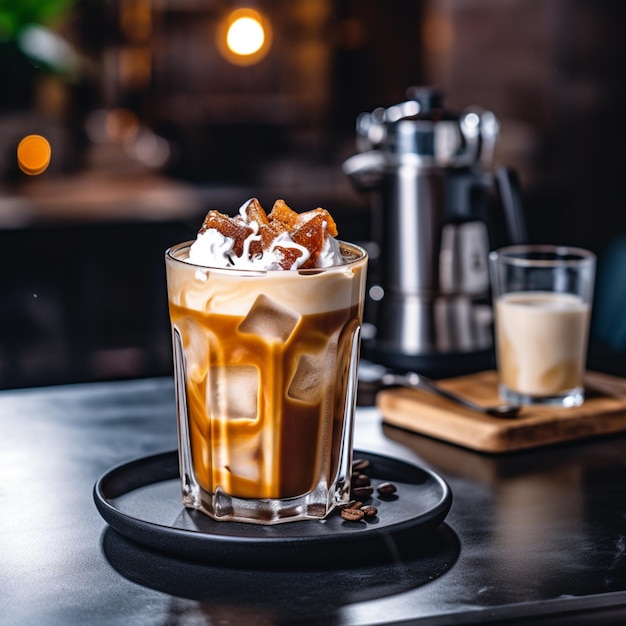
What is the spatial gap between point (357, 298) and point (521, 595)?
12.4 inches

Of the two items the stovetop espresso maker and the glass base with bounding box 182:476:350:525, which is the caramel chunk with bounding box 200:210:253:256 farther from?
the stovetop espresso maker

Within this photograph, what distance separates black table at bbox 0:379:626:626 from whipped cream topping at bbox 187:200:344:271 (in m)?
0.26

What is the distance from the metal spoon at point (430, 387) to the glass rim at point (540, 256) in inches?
8.0

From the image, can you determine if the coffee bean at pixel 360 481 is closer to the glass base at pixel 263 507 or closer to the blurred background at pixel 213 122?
the glass base at pixel 263 507

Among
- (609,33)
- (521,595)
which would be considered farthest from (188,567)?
(609,33)

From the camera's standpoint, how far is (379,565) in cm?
94

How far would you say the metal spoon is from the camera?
52.9 inches

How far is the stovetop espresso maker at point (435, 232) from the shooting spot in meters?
1.69

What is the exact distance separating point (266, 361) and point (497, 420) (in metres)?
0.43

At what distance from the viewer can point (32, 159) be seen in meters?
4.69

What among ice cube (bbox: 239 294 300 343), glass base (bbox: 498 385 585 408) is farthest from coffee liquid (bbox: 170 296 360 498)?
glass base (bbox: 498 385 585 408)

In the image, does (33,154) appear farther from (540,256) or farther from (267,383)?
(267,383)

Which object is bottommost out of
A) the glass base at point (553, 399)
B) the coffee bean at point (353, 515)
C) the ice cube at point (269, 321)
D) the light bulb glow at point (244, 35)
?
the glass base at point (553, 399)

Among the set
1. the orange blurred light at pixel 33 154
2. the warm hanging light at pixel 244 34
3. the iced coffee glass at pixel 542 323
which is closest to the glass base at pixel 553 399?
the iced coffee glass at pixel 542 323
